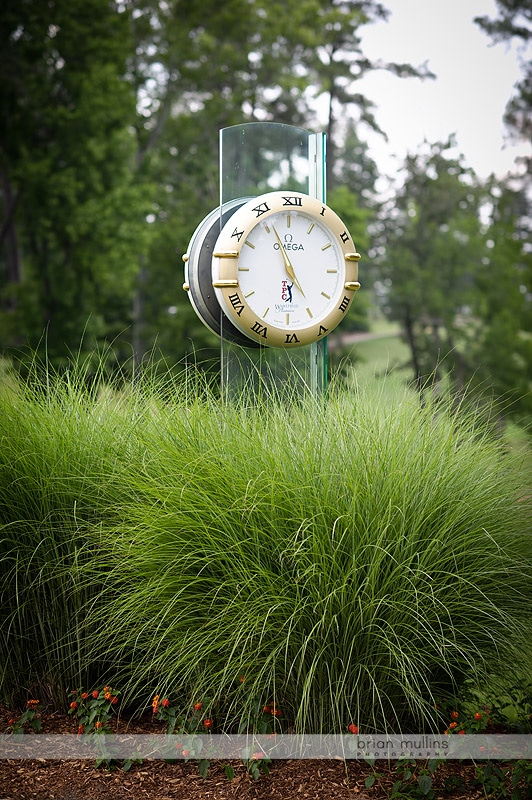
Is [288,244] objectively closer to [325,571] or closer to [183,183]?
[325,571]

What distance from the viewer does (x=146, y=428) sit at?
11.9ft

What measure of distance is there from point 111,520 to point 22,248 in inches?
694

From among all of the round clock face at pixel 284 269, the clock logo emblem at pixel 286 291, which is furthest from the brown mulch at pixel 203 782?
the clock logo emblem at pixel 286 291

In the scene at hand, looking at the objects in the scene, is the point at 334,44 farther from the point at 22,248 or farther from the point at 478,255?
the point at 22,248

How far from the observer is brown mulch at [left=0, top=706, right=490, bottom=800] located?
2.78 metres

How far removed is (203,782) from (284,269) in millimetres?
2391

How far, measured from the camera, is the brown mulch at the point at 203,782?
9.12 ft

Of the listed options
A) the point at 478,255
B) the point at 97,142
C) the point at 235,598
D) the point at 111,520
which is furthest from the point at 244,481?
the point at 478,255

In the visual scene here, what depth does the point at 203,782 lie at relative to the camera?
2.88 meters

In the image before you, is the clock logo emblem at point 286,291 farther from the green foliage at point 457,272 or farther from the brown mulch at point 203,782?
the green foliage at point 457,272

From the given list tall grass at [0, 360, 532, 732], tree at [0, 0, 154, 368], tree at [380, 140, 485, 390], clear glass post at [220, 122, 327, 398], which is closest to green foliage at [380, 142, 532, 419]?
tree at [380, 140, 485, 390]

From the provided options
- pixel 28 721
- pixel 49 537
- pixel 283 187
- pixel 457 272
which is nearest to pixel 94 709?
pixel 28 721

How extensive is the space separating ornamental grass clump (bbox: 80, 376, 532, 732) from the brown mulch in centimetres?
17

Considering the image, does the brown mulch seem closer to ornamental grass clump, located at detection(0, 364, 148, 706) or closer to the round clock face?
ornamental grass clump, located at detection(0, 364, 148, 706)
